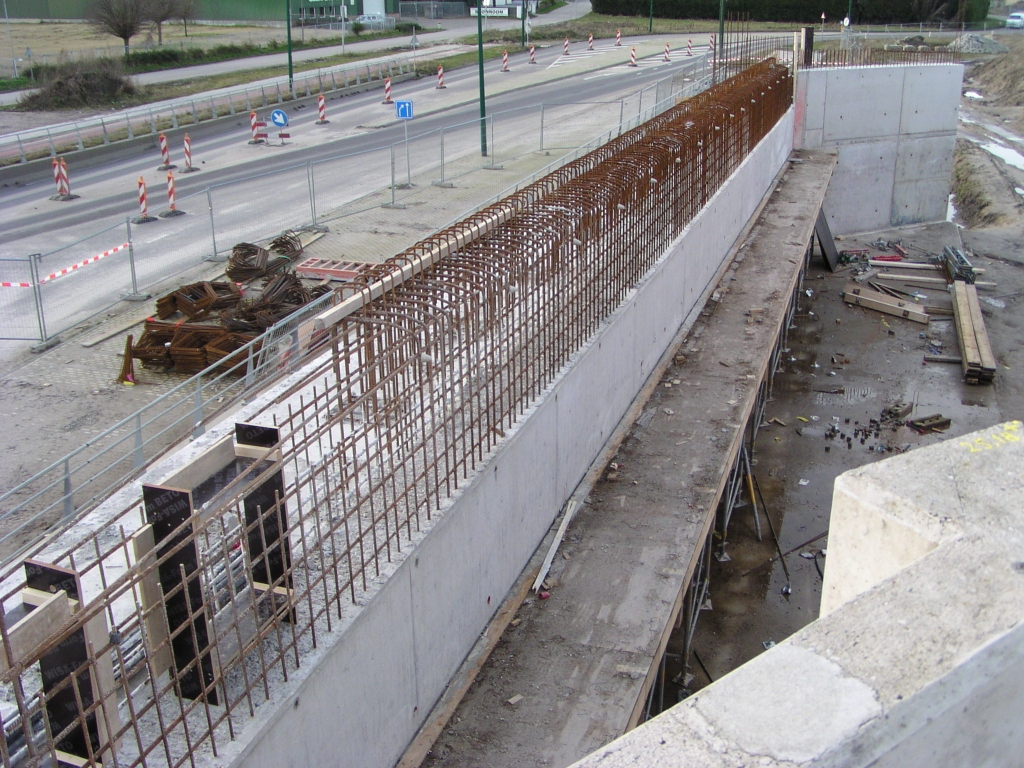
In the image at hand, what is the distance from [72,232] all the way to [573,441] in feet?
53.6

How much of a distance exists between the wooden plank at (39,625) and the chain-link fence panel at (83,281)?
1314 centimetres

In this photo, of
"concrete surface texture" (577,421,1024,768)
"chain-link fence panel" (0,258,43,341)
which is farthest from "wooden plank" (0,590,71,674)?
"chain-link fence panel" (0,258,43,341)

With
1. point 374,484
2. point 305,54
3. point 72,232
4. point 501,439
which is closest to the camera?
point 374,484

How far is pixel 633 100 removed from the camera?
33625 mm

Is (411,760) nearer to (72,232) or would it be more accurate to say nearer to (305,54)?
(72,232)

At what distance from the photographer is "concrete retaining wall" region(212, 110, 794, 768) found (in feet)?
15.3

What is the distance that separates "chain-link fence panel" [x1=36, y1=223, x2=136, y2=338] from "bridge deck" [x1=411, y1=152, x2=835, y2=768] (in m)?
9.99

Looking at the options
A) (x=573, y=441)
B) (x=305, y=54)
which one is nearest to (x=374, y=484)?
(x=573, y=441)

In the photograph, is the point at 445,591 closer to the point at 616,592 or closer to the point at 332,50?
the point at 616,592

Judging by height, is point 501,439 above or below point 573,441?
above

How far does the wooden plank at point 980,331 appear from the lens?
1824 centimetres

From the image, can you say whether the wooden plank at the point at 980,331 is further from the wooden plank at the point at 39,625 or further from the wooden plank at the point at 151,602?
the wooden plank at the point at 39,625

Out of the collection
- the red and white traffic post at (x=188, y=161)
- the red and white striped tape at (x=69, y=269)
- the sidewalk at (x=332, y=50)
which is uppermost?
the sidewalk at (x=332, y=50)

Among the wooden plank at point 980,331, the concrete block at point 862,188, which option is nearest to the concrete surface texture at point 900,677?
the wooden plank at point 980,331
